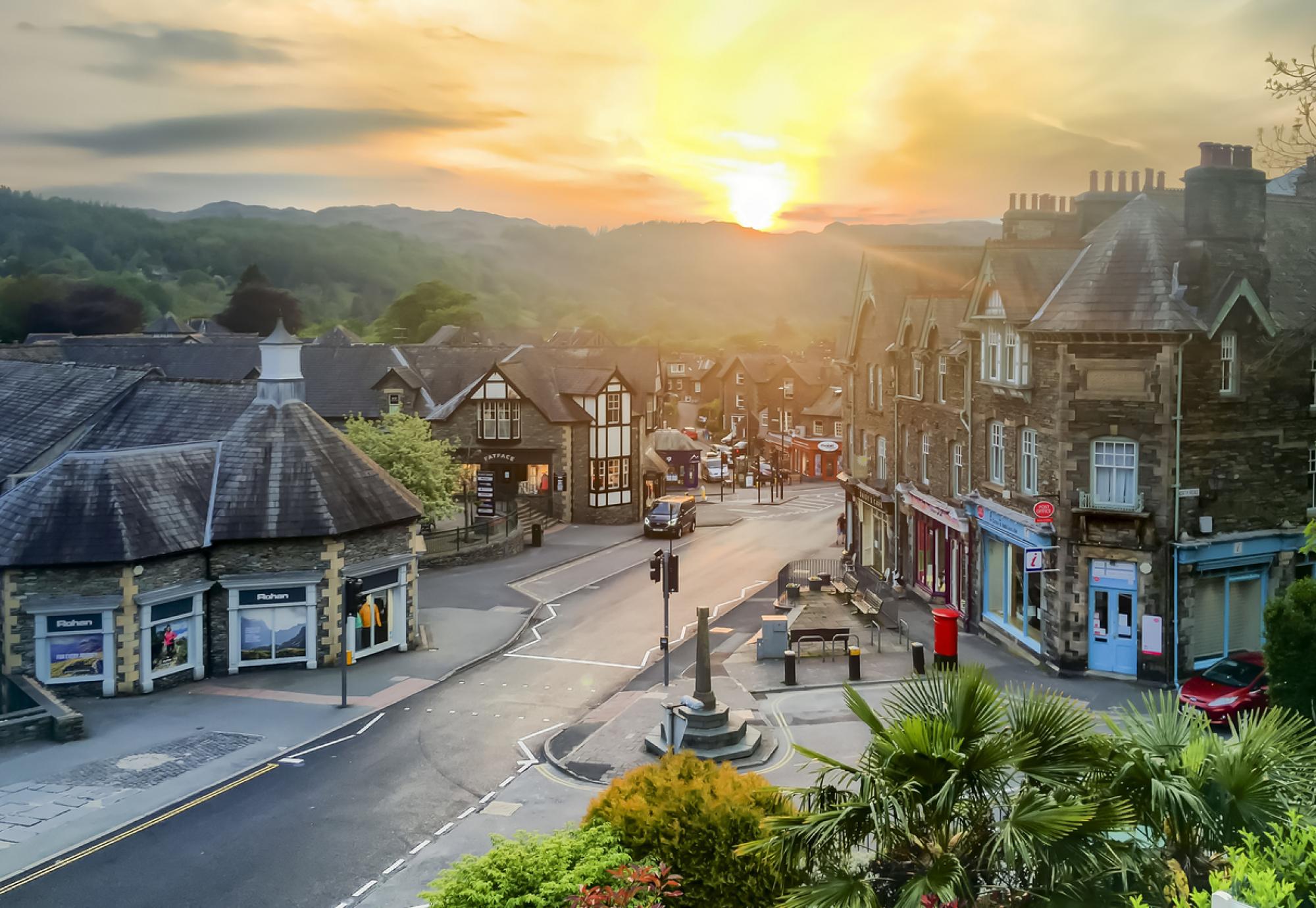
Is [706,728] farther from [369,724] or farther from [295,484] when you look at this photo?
[295,484]

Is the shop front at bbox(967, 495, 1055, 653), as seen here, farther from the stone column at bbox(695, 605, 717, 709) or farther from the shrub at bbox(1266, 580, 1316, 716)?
the stone column at bbox(695, 605, 717, 709)

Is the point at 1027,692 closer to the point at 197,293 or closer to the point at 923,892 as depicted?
the point at 923,892

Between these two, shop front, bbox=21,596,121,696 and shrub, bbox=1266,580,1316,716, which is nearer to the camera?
shrub, bbox=1266,580,1316,716

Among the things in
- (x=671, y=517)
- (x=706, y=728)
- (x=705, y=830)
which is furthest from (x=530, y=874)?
(x=671, y=517)

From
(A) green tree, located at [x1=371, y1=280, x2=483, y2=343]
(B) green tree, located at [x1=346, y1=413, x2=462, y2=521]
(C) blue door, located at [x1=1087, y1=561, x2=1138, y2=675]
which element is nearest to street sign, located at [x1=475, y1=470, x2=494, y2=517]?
(B) green tree, located at [x1=346, y1=413, x2=462, y2=521]

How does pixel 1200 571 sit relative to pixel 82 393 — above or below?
below

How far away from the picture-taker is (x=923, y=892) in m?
8.27

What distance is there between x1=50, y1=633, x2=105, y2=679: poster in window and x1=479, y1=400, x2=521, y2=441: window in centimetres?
2962

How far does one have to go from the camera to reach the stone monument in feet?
65.2

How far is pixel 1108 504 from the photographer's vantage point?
2486 cm

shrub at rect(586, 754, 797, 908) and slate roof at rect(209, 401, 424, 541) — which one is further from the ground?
slate roof at rect(209, 401, 424, 541)

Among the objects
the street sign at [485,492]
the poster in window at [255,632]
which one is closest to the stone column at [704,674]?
the poster in window at [255,632]

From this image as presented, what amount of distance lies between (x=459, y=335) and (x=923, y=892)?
3844 inches

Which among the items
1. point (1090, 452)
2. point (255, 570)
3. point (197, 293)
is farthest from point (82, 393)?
point (197, 293)
